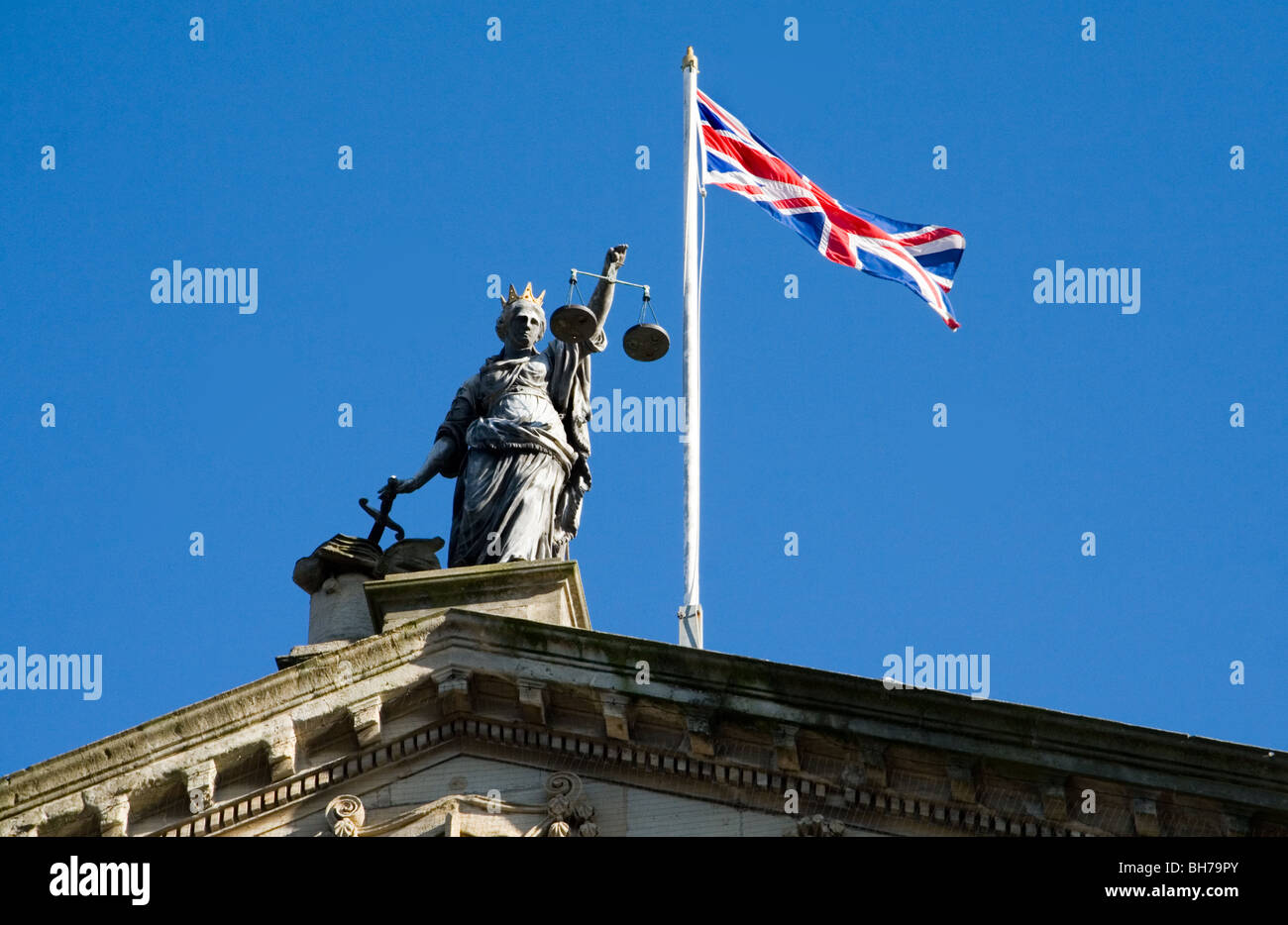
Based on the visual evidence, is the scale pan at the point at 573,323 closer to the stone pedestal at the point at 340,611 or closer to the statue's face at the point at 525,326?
the statue's face at the point at 525,326

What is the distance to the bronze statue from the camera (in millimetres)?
23766

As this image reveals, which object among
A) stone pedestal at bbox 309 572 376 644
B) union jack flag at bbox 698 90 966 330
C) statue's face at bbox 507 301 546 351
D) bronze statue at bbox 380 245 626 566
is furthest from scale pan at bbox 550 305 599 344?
union jack flag at bbox 698 90 966 330

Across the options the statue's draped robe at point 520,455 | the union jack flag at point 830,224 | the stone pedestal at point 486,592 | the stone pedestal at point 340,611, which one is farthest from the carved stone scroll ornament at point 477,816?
the union jack flag at point 830,224

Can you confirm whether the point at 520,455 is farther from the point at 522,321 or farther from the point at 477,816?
the point at 477,816

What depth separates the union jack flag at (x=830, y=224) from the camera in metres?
29.4

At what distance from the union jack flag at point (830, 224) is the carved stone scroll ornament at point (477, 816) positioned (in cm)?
995

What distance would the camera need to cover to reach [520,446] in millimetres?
24219

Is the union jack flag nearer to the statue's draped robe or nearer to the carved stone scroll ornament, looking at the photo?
the statue's draped robe

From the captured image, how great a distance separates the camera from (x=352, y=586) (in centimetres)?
2430

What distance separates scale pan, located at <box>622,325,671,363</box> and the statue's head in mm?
833
